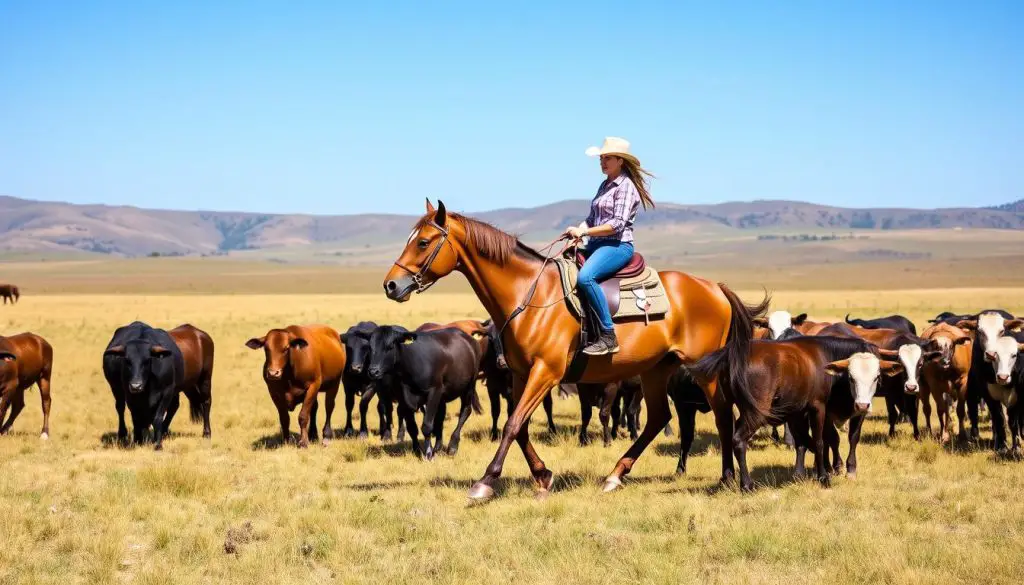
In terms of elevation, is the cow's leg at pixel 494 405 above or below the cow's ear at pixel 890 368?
below

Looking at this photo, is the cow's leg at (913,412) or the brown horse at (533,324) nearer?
the brown horse at (533,324)

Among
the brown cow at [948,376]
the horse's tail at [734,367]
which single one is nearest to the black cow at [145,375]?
the horse's tail at [734,367]

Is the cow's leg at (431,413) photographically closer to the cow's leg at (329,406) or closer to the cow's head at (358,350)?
the cow's head at (358,350)

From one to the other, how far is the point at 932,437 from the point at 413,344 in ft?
22.0

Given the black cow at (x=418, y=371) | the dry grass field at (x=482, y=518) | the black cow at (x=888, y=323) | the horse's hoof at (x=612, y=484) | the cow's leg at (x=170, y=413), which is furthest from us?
the black cow at (x=888, y=323)

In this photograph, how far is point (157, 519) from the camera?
8.65 meters

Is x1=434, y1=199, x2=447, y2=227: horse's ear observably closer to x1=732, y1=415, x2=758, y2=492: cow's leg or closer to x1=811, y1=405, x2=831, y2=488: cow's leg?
x1=732, y1=415, x2=758, y2=492: cow's leg

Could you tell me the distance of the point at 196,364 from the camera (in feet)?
50.2

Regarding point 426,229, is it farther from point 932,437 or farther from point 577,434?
point 932,437

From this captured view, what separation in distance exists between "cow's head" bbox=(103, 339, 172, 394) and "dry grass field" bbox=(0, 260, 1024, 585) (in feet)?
2.97

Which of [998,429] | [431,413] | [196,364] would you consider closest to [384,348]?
[431,413]

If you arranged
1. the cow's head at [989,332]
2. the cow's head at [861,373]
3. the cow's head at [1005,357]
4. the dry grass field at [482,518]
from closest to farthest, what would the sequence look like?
1. the dry grass field at [482,518]
2. the cow's head at [861,373]
3. the cow's head at [1005,357]
4. the cow's head at [989,332]

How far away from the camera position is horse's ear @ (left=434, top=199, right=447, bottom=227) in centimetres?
891

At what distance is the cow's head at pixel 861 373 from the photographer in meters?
9.88
